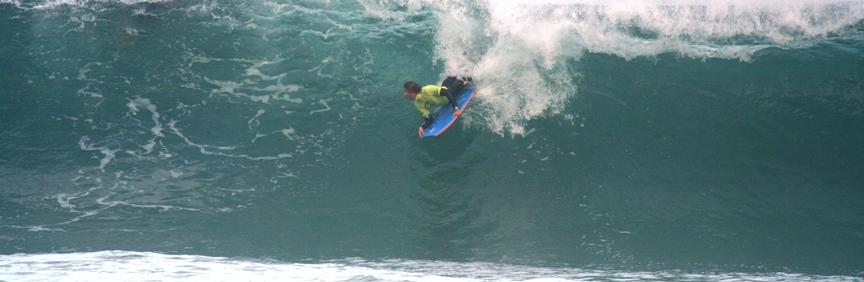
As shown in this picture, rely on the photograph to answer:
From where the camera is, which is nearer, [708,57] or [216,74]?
[708,57]

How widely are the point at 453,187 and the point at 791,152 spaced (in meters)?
5.23

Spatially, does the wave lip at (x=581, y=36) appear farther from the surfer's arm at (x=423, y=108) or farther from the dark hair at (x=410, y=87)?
the dark hair at (x=410, y=87)

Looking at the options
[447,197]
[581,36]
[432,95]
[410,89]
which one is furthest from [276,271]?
[581,36]

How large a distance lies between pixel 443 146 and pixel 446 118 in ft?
1.76

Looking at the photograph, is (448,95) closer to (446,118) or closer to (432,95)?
(432,95)

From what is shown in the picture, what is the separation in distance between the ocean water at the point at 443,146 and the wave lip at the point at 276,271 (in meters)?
0.06

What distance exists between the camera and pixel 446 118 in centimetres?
1109

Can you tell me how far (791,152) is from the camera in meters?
10.5

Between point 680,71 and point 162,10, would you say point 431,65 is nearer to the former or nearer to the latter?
point 680,71

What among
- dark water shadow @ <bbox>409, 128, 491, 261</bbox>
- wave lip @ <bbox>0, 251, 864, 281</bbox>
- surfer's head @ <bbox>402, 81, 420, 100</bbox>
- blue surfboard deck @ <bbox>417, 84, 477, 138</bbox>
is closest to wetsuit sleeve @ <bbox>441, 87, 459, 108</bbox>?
blue surfboard deck @ <bbox>417, 84, 477, 138</bbox>

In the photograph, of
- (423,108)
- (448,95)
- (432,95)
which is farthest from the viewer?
(423,108)

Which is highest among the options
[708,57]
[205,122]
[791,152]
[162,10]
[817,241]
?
[162,10]

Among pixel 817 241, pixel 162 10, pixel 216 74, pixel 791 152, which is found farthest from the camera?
pixel 162 10

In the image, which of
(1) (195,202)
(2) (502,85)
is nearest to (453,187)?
(2) (502,85)
